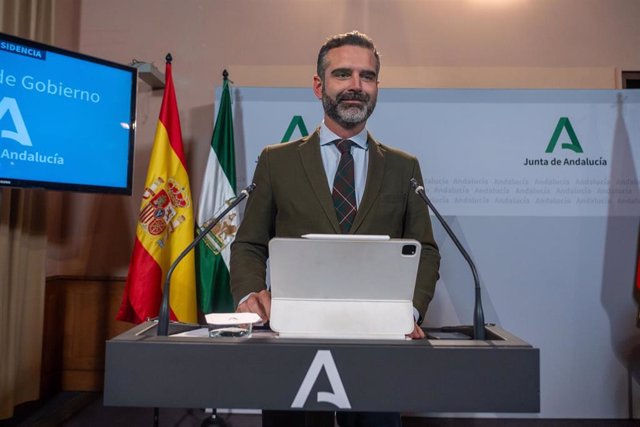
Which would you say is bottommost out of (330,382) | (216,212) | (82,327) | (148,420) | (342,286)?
(148,420)

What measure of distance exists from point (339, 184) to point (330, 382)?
0.87 m

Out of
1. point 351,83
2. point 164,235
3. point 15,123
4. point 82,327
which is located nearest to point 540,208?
point 351,83

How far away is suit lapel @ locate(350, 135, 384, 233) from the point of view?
167 cm

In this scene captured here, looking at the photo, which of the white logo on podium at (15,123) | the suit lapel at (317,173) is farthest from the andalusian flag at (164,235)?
the suit lapel at (317,173)

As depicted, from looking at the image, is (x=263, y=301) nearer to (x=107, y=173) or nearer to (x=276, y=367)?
(x=276, y=367)

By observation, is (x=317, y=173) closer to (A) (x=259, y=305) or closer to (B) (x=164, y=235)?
(A) (x=259, y=305)

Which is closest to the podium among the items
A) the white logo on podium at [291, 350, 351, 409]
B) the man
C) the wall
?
the white logo on podium at [291, 350, 351, 409]

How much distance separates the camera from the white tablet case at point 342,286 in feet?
3.26

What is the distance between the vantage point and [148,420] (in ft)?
10.2

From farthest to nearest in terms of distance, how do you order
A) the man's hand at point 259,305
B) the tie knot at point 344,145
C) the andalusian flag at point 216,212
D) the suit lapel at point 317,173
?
the andalusian flag at point 216,212
the tie knot at point 344,145
the suit lapel at point 317,173
the man's hand at point 259,305

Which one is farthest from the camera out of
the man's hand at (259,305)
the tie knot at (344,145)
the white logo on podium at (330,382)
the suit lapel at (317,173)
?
the tie knot at (344,145)

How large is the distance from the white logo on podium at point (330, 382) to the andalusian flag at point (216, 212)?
227 centimetres

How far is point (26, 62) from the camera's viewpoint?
8.26 ft

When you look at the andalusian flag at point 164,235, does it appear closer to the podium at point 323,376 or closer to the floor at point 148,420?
the floor at point 148,420
